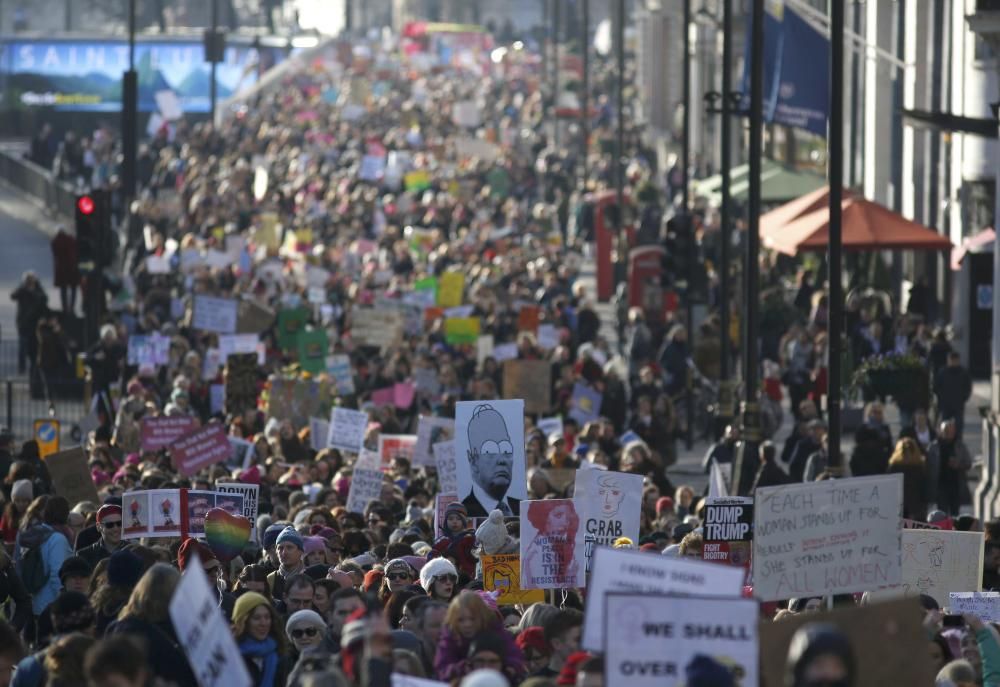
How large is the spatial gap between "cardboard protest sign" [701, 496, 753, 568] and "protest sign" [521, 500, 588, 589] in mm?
916

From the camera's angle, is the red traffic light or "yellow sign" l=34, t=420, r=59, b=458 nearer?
"yellow sign" l=34, t=420, r=59, b=458

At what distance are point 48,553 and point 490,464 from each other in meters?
3.32

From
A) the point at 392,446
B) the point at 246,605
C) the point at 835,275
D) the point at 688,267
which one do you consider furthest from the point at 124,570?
the point at 688,267

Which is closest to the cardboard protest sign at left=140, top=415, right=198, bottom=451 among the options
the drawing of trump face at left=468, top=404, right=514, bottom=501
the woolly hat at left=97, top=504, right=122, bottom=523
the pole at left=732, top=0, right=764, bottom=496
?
the pole at left=732, top=0, right=764, bottom=496

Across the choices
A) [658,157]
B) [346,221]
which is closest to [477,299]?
A: [346,221]

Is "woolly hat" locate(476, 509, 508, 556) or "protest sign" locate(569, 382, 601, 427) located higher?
"protest sign" locate(569, 382, 601, 427)

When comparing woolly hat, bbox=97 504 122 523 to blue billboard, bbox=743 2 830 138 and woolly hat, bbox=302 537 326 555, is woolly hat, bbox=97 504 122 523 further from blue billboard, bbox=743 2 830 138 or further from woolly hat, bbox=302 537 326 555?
blue billboard, bbox=743 2 830 138

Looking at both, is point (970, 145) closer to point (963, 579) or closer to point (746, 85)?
point (746, 85)

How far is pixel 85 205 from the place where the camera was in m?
29.6

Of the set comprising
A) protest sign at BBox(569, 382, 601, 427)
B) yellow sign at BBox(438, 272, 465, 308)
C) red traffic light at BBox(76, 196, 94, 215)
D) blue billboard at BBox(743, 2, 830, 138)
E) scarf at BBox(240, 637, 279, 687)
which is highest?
blue billboard at BBox(743, 2, 830, 138)

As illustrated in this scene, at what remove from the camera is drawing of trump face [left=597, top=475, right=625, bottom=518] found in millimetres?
14391

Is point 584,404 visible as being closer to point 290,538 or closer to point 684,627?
point 290,538

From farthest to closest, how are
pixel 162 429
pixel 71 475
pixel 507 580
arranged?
1. pixel 162 429
2. pixel 71 475
3. pixel 507 580

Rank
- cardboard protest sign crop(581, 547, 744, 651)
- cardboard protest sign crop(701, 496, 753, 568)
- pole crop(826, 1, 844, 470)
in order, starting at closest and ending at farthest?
cardboard protest sign crop(581, 547, 744, 651) < cardboard protest sign crop(701, 496, 753, 568) < pole crop(826, 1, 844, 470)
